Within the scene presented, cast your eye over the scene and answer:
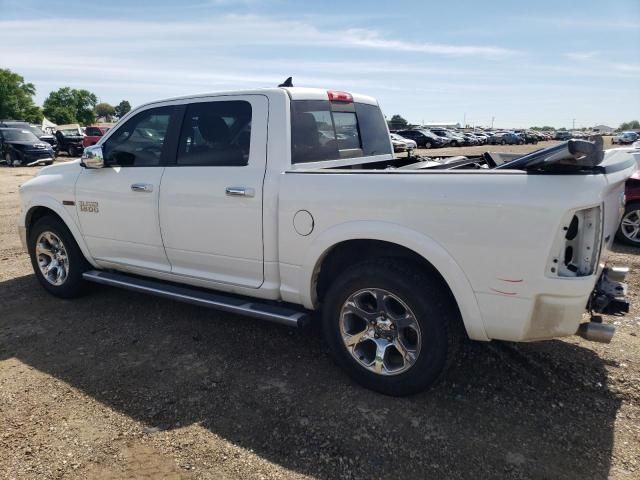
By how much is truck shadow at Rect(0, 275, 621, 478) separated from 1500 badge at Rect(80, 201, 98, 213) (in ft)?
3.28

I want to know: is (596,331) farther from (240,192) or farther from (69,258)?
(69,258)

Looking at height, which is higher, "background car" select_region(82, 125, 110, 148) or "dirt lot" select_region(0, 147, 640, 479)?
"background car" select_region(82, 125, 110, 148)

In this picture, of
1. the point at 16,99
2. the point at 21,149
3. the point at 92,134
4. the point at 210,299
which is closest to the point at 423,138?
the point at 92,134

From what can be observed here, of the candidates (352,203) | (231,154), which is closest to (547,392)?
(352,203)

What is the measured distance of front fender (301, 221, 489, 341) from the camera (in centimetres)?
280

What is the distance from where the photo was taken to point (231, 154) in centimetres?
371

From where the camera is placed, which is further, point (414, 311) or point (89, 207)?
point (89, 207)

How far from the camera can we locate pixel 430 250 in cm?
283

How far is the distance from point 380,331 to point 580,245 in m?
1.26

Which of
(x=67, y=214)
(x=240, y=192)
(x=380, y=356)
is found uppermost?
(x=240, y=192)

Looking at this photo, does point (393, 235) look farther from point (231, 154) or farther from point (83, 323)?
point (83, 323)

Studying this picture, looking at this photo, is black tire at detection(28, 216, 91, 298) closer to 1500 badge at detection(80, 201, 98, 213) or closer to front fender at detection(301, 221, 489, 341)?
1500 badge at detection(80, 201, 98, 213)

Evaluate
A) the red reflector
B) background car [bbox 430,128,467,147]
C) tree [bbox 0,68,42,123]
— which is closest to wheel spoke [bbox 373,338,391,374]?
the red reflector

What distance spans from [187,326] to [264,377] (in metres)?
1.18
